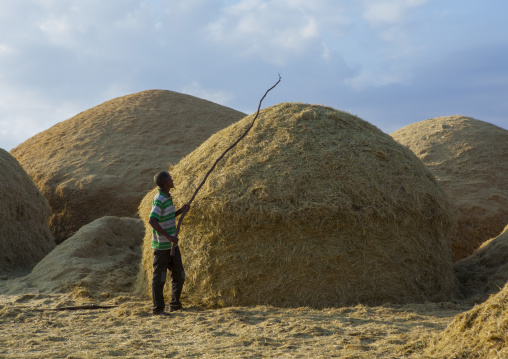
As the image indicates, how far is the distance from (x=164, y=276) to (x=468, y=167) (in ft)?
40.6

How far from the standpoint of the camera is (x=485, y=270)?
923cm

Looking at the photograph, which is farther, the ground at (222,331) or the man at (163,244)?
the man at (163,244)

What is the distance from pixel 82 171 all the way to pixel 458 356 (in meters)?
17.0

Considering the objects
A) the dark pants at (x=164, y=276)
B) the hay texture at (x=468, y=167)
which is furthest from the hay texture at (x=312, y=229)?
the hay texture at (x=468, y=167)

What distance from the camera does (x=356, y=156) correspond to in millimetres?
8172

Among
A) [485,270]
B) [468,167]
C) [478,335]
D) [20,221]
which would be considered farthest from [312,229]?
[468,167]

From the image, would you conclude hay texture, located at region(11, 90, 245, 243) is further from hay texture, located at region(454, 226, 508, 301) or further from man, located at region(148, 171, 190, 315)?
hay texture, located at region(454, 226, 508, 301)

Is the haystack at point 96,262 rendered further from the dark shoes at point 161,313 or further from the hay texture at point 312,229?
the dark shoes at point 161,313

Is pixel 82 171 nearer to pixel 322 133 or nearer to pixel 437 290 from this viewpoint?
pixel 322 133

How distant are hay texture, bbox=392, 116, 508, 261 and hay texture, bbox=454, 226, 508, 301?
458 centimetres

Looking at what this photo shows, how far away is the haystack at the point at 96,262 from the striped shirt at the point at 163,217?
219 cm

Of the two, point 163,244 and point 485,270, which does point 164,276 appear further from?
point 485,270

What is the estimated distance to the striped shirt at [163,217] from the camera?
22.9ft

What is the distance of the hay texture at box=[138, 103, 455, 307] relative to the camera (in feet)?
23.9
